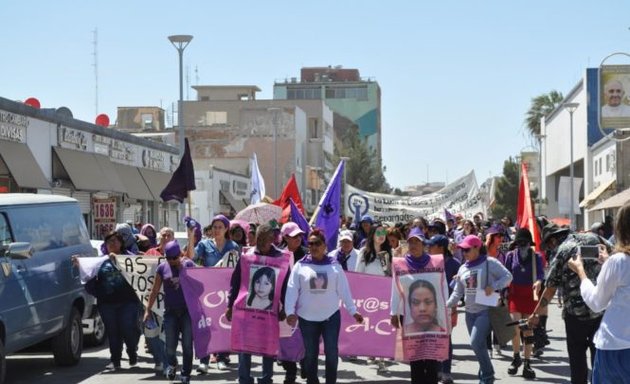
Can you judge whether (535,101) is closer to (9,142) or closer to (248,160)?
(248,160)

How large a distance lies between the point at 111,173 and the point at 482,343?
25398 millimetres

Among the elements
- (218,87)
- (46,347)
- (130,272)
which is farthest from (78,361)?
(218,87)

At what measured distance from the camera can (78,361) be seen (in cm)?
1367

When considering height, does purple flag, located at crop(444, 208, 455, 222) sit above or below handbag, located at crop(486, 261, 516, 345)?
above

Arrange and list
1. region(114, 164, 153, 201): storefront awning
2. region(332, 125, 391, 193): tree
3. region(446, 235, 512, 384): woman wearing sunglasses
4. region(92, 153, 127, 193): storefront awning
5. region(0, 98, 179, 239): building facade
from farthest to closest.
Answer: region(332, 125, 391, 193): tree
region(114, 164, 153, 201): storefront awning
region(92, 153, 127, 193): storefront awning
region(0, 98, 179, 239): building facade
region(446, 235, 512, 384): woman wearing sunglasses

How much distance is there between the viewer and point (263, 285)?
1064cm

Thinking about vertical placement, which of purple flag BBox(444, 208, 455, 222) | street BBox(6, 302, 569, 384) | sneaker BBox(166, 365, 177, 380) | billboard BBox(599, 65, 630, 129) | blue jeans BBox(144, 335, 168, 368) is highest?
billboard BBox(599, 65, 630, 129)

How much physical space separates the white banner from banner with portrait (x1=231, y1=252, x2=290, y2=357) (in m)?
21.1

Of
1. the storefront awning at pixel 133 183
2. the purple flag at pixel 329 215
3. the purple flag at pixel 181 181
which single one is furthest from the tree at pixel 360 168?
the purple flag at pixel 329 215

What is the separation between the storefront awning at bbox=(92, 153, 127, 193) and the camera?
33875mm

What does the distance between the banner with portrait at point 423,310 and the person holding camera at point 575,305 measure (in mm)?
1623

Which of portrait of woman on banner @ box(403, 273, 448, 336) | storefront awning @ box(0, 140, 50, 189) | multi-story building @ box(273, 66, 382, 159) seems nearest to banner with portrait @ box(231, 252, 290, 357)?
portrait of woman on banner @ box(403, 273, 448, 336)

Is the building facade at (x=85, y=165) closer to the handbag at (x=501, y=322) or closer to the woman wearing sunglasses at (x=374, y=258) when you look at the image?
the woman wearing sunglasses at (x=374, y=258)

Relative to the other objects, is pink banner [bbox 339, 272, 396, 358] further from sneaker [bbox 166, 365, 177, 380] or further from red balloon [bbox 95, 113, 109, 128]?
red balloon [bbox 95, 113, 109, 128]
